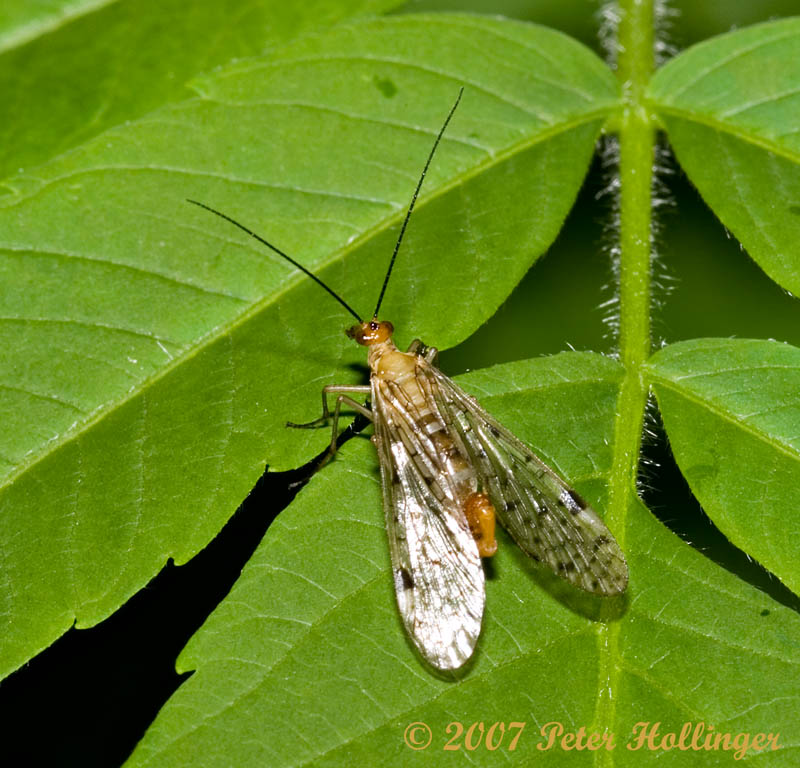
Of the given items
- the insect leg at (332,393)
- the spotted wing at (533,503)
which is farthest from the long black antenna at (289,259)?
the spotted wing at (533,503)

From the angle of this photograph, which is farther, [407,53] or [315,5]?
[315,5]

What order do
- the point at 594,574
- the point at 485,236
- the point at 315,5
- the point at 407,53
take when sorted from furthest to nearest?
1. the point at 315,5
2. the point at 407,53
3. the point at 485,236
4. the point at 594,574

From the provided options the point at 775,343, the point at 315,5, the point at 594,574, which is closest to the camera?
the point at 594,574

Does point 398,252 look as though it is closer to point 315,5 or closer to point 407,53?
point 407,53

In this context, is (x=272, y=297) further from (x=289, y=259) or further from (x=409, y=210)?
(x=409, y=210)

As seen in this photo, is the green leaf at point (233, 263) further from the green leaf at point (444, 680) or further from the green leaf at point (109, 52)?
the green leaf at point (109, 52)

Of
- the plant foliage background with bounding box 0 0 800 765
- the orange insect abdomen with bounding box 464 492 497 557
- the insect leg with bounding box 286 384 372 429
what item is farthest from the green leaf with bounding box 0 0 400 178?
the orange insect abdomen with bounding box 464 492 497 557

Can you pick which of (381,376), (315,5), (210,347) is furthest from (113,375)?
(315,5)
